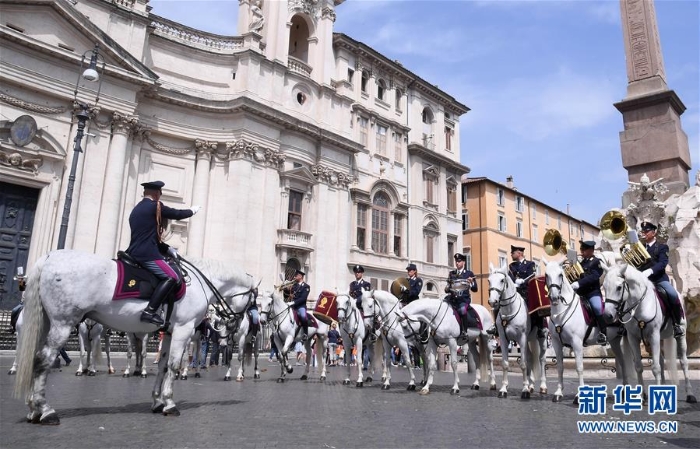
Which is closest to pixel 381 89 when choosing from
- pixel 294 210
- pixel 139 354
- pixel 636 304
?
pixel 294 210

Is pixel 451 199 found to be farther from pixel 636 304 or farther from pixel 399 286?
pixel 636 304

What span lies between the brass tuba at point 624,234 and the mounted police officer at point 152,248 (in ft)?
26.9

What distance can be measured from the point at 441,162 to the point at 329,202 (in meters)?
13.4

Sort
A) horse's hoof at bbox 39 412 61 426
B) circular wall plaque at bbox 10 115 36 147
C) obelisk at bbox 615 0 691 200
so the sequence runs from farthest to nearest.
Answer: circular wall plaque at bbox 10 115 36 147
obelisk at bbox 615 0 691 200
horse's hoof at bbox 39 412 61 426

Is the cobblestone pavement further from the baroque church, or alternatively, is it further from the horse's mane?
the baroque church

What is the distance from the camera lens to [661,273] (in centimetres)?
908

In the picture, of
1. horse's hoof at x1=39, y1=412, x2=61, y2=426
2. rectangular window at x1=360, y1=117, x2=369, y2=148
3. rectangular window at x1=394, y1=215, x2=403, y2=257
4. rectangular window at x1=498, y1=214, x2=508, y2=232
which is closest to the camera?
horse's hoof at x1=39, y1=412, x2=61, y2=426

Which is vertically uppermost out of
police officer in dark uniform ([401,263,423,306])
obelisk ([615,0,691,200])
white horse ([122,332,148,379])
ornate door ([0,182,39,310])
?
obelisk ([615,0,691,200])

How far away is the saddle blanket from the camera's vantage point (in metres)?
6.61

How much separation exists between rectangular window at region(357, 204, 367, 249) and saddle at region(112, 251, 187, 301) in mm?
28735

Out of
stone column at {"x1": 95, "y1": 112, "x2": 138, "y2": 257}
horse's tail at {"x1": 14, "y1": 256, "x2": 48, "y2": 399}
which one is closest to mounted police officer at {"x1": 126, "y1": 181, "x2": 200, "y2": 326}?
horse's tail at {"x1": 14, "y1": 256, "x2": 48, "y2": 399}

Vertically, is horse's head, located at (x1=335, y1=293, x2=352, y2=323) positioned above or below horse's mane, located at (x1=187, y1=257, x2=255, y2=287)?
below

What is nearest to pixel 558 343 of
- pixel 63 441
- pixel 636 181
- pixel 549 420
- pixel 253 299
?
pixel 549 420

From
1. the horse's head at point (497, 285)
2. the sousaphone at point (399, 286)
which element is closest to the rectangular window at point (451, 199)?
the sousaphone at point (399, 286)
